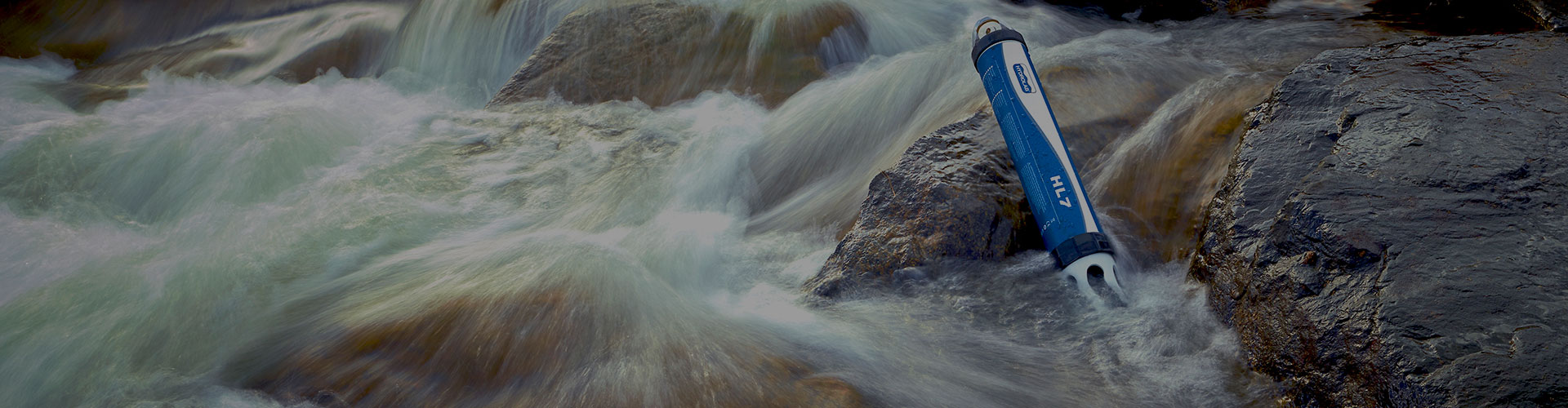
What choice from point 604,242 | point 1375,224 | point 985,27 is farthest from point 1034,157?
point 604,242

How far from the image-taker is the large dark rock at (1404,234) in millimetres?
2107

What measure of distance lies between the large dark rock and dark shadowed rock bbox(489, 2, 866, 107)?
3.25 m

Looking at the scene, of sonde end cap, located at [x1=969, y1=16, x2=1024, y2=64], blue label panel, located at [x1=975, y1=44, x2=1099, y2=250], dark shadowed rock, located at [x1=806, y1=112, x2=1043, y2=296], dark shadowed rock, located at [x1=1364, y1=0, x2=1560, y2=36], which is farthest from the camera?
dark shadowed rock, located at [x1=1364, y1=0, x2=1560, y2=36]

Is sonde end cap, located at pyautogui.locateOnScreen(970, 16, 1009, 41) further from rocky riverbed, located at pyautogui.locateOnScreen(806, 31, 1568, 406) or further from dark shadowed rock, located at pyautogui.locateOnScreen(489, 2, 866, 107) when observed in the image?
dark shadowed rock, located at pyautogui.locateOnScreen(489, 2, 866, 107)

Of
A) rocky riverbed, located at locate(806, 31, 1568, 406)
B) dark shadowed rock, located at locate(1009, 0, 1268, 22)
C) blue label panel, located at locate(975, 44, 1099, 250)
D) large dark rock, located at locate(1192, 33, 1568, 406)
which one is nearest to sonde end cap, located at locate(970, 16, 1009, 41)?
blue label panel, located at locate(975, 44, 1099, 250)

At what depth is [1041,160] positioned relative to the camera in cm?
332

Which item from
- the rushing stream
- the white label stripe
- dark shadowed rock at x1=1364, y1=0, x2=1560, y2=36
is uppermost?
dark shadowed rock at x1=1364, y1=0, x2=1560, y2=36

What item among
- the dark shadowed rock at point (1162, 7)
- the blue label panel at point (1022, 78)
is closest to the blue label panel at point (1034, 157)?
the blue label panel at point (1022, 78)

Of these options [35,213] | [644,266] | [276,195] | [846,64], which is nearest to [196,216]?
[276,195]

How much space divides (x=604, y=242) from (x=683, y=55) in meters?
2.70

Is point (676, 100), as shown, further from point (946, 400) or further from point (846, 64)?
point (946, 400)

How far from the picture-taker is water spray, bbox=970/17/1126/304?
10.0 ft

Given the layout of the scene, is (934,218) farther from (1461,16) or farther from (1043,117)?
(1461,16)

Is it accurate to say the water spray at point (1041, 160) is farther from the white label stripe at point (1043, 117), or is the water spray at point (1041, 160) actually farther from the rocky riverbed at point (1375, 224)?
the rocky riverbed at point (1375, 224)
